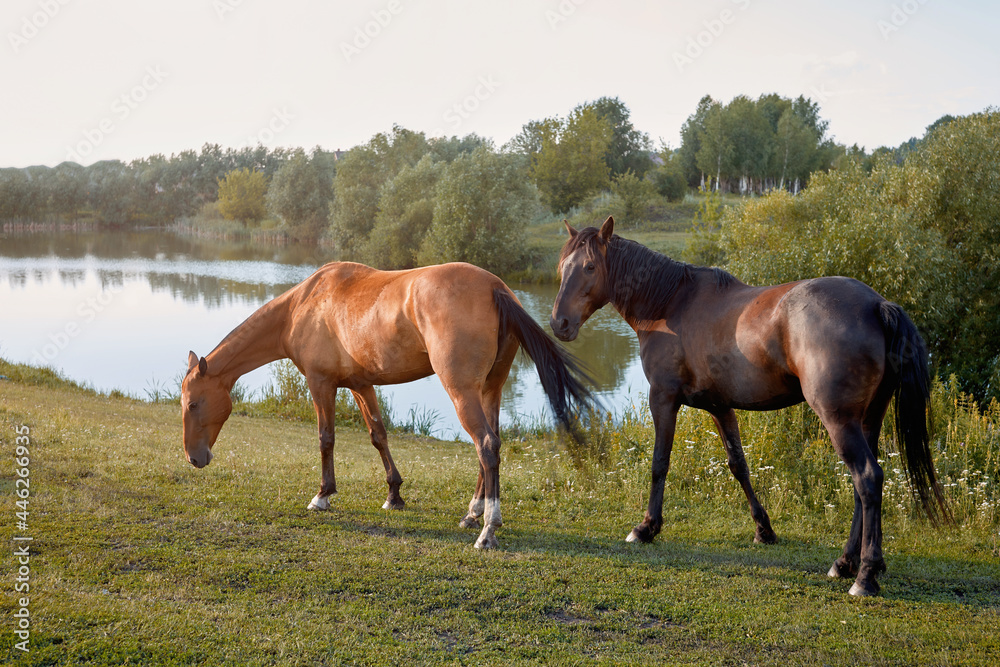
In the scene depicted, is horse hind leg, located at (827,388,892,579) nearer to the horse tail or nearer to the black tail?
the horse tail

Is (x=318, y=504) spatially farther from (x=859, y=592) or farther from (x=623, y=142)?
(x=623, y=142)

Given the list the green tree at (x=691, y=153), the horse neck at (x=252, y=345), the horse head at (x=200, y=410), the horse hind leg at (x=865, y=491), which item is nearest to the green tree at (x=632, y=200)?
the green tree at (x=691, y=153)

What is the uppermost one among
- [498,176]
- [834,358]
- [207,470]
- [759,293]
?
[498,176]

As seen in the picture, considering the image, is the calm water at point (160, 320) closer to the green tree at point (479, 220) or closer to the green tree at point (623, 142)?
the green tree at point (479, 220)

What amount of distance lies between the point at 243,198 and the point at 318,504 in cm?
7218

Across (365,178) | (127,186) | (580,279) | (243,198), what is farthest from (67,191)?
(580,279)

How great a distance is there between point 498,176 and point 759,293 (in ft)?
109

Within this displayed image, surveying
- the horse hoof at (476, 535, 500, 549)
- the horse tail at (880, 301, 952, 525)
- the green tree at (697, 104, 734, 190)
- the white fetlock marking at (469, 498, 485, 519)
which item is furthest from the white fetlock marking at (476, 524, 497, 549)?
the green tree at (697, 104, 734, 190)

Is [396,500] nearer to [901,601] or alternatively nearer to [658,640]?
[658,640]

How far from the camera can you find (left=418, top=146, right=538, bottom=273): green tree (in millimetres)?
35188

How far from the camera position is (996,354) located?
15984mm

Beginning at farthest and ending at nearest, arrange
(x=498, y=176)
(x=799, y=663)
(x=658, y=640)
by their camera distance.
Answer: (x=498, y=176), (x=658, y=640), (x=799, y=663)

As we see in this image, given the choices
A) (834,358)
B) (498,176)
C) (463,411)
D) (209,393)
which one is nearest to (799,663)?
(834,358)

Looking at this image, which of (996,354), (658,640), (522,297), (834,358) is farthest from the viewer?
(522,297)
